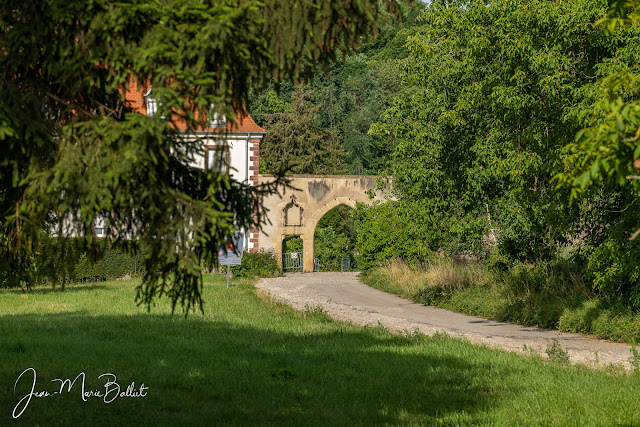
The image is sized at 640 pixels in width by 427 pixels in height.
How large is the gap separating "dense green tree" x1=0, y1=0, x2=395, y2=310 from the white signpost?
8 cm

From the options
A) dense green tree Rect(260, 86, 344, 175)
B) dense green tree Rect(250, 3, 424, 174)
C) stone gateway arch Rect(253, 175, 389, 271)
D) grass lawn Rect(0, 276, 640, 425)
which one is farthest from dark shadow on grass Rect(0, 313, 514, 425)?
dense green tree Rect(250, 3, 424, 174)

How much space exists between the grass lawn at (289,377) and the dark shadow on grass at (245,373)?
0.06ft

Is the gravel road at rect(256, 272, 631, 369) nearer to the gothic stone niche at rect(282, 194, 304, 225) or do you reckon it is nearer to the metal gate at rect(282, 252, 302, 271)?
the gothic stone niche at rect(282, 194, 304, 225)

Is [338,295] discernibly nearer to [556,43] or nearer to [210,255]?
[556,43]

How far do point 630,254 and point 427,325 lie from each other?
16.5 ft

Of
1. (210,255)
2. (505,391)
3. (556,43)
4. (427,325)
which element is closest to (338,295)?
(427,325)

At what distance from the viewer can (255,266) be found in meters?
31.3

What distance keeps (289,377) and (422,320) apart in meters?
8.09

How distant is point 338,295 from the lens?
914 inches

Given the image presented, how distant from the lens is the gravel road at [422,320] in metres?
12.1

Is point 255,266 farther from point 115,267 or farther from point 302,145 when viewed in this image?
point 302,145

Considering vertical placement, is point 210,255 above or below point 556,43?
below

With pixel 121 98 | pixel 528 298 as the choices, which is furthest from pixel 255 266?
pixel 121 98

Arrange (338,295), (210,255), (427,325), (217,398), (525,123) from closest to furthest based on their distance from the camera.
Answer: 1. (210,255)
2. (217,398)
3. (525,123)
4. (427,325)
5. (338,295)
